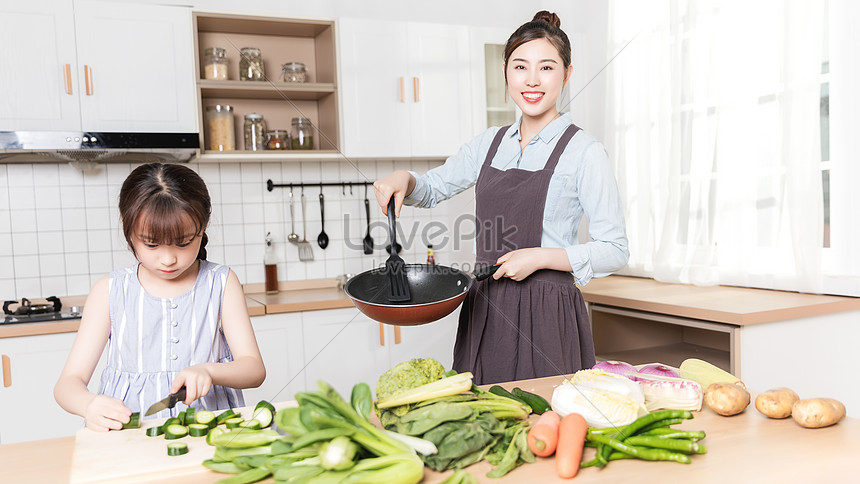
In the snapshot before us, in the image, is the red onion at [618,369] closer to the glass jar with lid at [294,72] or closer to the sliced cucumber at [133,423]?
the sliced cucumber at [133,423]

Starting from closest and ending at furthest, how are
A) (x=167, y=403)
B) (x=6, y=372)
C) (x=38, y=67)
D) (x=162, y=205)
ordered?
1. (x=167, y=403)
2. (x=162, y=205)
3. (x=6, y=372)
4. (x=38, y=67)

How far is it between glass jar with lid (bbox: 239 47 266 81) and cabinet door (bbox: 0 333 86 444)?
4.06ft

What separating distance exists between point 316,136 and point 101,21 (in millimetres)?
932

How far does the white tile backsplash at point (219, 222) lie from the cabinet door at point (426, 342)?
0.51 meters

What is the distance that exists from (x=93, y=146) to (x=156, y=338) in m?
1.25

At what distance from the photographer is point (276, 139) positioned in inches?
108

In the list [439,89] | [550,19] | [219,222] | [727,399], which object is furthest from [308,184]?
[727,399]

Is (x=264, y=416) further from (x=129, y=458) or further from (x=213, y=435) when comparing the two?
(x=129, y=458)

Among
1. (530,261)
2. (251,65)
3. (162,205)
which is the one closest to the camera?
(162,205)

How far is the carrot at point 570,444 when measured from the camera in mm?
801

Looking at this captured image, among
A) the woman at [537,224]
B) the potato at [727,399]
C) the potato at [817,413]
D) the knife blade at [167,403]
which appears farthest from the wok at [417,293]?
the potato at [817,413]

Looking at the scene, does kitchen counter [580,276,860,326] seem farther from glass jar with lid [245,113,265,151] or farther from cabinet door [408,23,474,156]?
glass jar with lid [245,113,265,151]

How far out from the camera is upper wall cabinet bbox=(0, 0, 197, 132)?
7.43ft

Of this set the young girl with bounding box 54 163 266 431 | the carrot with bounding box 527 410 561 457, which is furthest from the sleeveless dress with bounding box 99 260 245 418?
the carrot with bounding box 527 410 561 457
